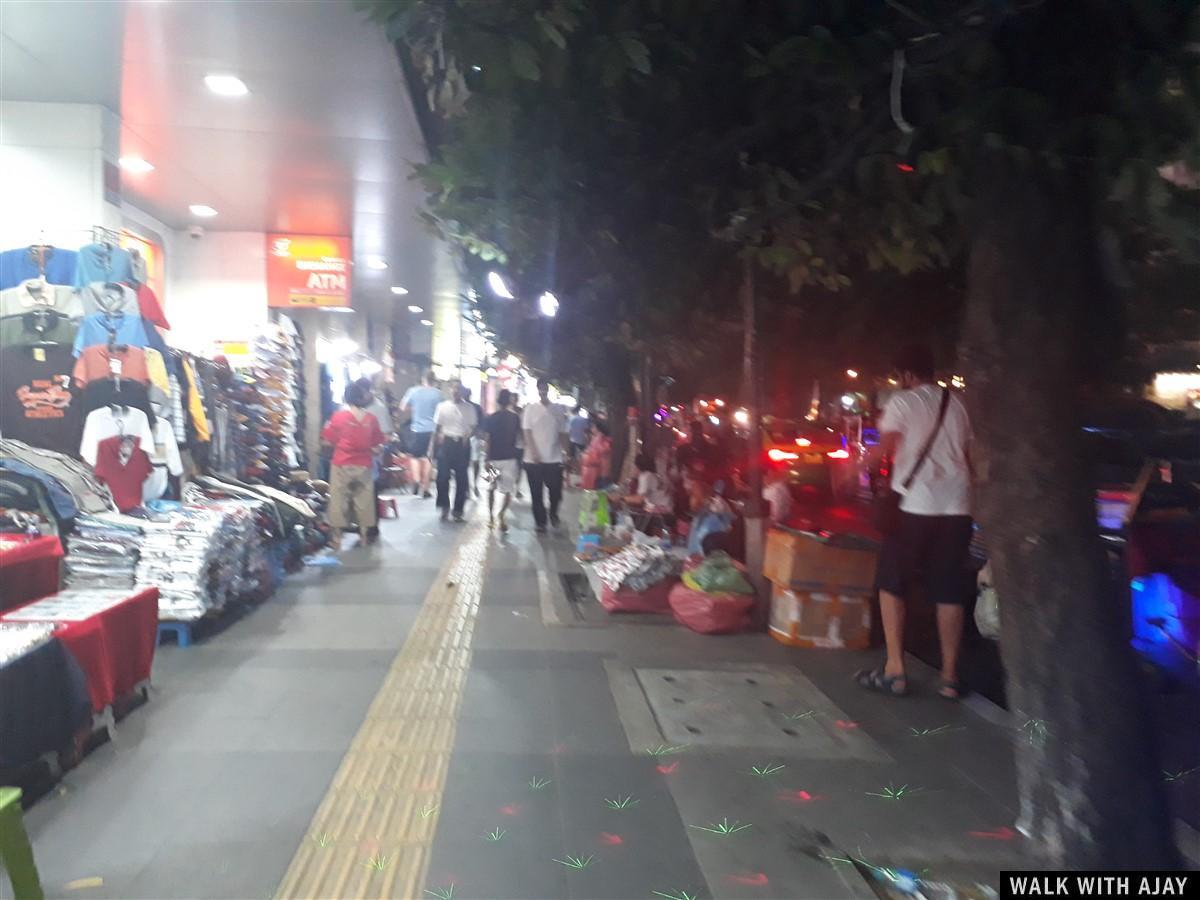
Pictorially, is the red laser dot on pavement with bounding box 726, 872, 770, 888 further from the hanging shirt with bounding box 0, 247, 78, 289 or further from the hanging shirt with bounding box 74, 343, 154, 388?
the hanging shirt with bounding box 0, 247, 78, 289

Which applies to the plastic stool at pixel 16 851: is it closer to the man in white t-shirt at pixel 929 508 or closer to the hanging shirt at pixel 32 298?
the man in white t-shirt at pixel 929 508

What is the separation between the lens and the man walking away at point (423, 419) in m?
14.8

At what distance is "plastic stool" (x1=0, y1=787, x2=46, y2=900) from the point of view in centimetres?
271

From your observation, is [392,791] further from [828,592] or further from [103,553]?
[828,592]

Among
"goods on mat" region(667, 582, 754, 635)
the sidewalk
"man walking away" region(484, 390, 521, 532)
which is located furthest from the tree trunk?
"man walking away" region(484, 390, 521, 532)

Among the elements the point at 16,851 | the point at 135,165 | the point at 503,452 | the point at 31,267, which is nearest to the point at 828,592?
the point at 16,851

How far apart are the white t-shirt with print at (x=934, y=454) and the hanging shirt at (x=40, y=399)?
5.79 m

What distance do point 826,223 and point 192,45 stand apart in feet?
14.1

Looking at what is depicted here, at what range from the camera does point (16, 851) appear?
2.76 meters

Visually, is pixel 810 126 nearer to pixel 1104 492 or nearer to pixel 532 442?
pixel 1104 492

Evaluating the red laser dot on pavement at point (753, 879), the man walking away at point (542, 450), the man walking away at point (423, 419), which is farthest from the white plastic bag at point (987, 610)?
the man walking away at point (423, 419)

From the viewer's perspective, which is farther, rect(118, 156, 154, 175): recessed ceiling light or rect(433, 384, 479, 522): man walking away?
rect(433, 384, 479, 522): man walking away

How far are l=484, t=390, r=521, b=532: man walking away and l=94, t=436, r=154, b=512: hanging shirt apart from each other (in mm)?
5490

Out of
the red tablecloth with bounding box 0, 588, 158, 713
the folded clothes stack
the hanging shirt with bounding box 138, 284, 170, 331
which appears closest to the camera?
the red tablecloth with bounding box 0, 588, 158, 713
